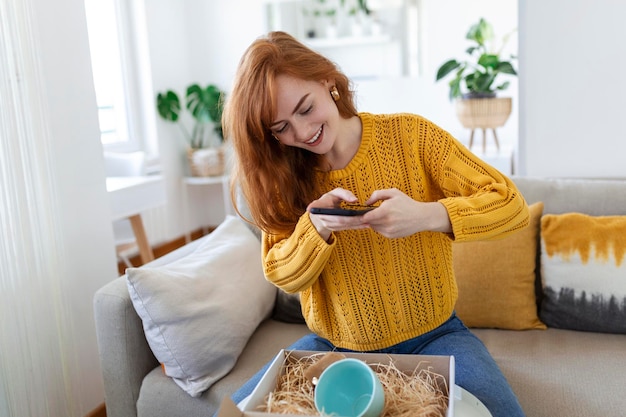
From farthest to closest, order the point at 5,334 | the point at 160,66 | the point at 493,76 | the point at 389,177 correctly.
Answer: the point at 160,66, the point at 493,76, the point at 5,334, the point at 389,177

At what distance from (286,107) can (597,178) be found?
136cm

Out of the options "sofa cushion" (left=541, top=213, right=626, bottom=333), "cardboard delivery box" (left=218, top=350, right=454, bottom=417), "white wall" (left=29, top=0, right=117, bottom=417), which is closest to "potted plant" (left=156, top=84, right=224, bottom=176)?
"white wall" (left=29, top=0, right=117, bottom=417)

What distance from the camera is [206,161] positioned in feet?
13.8

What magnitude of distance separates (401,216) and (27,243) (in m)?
1.13

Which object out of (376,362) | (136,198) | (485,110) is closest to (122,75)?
(136,198)

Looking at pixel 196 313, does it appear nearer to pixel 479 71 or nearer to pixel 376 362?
pixel 376 362

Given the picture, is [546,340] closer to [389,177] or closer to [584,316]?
[584,316]

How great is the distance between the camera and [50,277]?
5.88 ft

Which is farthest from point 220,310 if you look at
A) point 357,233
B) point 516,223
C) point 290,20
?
point 290,20

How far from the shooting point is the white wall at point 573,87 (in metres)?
2.04

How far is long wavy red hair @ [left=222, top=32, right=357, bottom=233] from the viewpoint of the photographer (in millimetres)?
1193

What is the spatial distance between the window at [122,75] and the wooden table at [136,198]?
3.42ft

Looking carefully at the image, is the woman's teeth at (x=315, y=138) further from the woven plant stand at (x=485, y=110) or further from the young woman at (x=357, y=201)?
the woven plant stand at (x=485, y=110)

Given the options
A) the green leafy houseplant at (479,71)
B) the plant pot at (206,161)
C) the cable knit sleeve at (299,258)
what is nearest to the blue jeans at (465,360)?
the cable knit sleeve at (299,258)
